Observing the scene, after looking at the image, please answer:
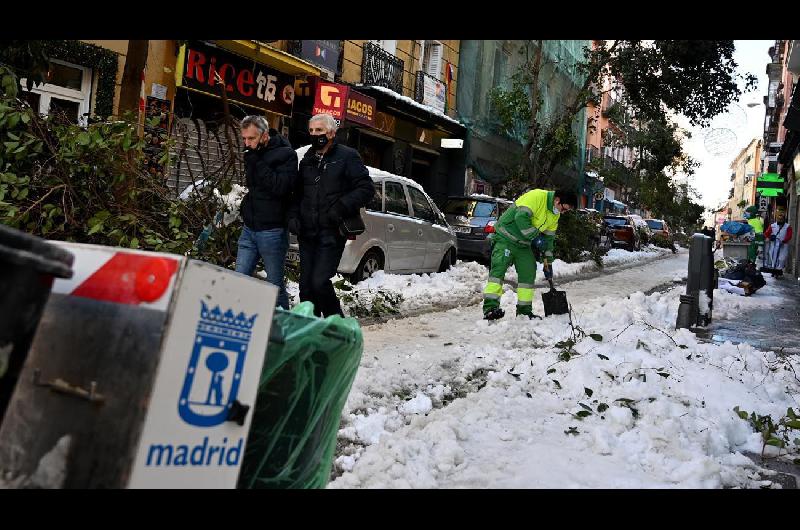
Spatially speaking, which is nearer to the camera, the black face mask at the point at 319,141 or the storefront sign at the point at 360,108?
the black face mask at the point at 319,141

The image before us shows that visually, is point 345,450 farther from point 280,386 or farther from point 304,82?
point 304,82

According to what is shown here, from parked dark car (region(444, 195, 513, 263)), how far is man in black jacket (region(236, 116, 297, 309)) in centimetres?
1024

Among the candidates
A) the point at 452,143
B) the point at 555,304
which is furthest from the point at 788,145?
the point at 555,304

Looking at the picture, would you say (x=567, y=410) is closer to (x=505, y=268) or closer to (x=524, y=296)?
(x=524, y=296)

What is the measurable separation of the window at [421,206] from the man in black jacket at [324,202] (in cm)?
613

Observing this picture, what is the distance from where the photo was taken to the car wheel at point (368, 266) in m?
10.7

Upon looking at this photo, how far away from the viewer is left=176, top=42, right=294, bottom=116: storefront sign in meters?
15.4

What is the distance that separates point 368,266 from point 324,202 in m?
4.98

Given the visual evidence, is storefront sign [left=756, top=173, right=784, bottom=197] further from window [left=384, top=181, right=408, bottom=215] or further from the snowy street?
the snowy street

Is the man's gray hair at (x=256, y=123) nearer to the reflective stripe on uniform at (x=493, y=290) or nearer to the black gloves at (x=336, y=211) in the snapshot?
the black gloves at (x=336, y=211)

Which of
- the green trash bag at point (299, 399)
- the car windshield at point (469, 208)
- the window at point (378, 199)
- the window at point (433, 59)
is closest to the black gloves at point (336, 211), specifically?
the green trash bag at point (299, 399)

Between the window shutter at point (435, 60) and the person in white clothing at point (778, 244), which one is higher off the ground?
the window shutter at point (435, 60)
